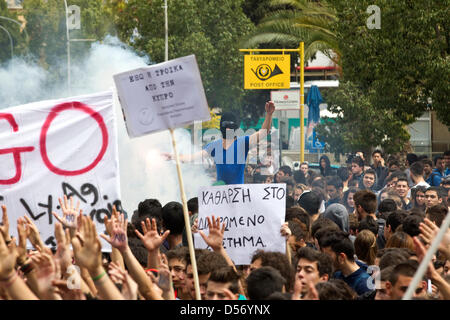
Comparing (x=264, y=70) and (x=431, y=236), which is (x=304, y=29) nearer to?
(x=264, y=70)

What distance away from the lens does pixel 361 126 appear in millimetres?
22906

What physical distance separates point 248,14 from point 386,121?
1877cm

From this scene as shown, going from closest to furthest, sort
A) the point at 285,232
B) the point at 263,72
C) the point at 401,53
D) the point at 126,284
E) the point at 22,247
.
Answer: the point at 126,284 → the point at 22,247 → the point at 285,232 → the point at 401,53 → the point at 263,72

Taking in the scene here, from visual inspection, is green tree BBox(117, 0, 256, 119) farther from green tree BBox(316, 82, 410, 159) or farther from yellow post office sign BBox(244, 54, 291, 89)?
green tree BBox(316, 82, 410, 159)

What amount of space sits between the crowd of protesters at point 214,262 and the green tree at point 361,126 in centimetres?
1352

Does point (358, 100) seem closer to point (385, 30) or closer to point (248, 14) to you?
point (385, 30)

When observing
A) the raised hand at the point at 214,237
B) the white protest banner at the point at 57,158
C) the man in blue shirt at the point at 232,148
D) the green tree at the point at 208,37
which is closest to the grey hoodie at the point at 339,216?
the man in blue shirt at the point at 232,148

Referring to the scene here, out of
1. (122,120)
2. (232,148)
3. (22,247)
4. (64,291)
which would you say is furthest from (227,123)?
(122,120)

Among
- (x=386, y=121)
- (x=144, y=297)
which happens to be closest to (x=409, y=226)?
(x=144, y=297)

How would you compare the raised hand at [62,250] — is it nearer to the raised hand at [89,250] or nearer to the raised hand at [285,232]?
the raised hand at [89,250]

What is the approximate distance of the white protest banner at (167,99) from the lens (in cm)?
571

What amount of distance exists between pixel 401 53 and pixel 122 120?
650cm

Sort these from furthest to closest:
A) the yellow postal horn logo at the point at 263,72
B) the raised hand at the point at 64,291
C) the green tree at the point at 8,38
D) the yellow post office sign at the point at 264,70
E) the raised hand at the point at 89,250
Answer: the green tree at the point at 8,38
the yellow postal horn logo at the point at 263,72
the yellow post office sign at the point at 264,70
the raised hand at the point at 89,250
the raised hand at the point at 64,291

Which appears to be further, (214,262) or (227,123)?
(227,123)
